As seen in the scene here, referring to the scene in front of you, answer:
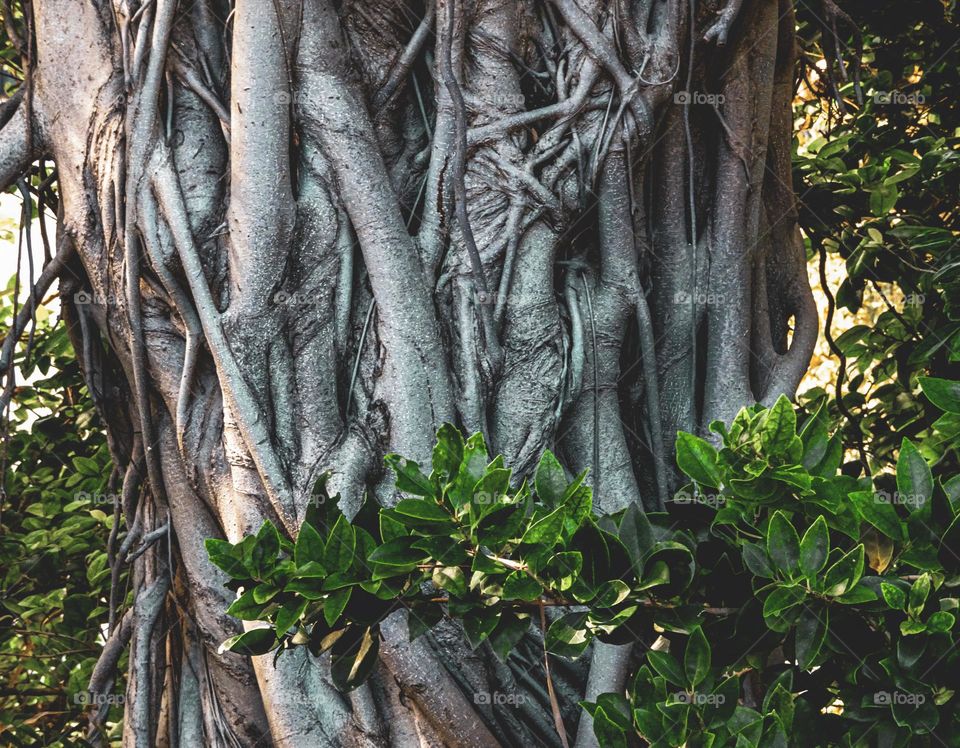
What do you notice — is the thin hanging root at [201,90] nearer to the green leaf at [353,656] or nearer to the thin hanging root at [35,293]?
the thin hanging root at [35,293]

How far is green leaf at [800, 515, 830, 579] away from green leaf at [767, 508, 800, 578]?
2cm

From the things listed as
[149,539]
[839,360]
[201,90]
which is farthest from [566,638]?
[839,360]

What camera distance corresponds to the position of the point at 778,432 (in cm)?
143

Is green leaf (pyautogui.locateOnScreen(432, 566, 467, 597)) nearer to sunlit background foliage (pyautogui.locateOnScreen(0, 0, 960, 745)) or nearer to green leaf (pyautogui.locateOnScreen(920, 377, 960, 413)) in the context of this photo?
green leaf (pyautogui.locateOnScreen(920, 377, 960, 413))

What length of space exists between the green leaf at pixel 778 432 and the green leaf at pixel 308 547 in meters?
0.63

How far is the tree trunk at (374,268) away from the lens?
2160 millimetres

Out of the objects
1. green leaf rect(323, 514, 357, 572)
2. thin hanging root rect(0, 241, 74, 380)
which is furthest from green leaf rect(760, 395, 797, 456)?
thin hanging root rect(0, 241, 74, 380)

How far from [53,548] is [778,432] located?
2.47 meters

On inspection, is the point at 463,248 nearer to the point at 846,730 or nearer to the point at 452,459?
the point at 452,459

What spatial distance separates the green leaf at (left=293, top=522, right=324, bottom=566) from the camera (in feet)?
4.79

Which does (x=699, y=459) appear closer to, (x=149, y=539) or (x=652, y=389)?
(x=652, y=389)

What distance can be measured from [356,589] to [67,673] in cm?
226

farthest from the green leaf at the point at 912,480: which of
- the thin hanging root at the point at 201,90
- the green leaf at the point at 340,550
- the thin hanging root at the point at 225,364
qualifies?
the thin hanging root at the point at 201,90

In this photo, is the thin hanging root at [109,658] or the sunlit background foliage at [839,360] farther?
the sunlit background foliage at [839,360]
